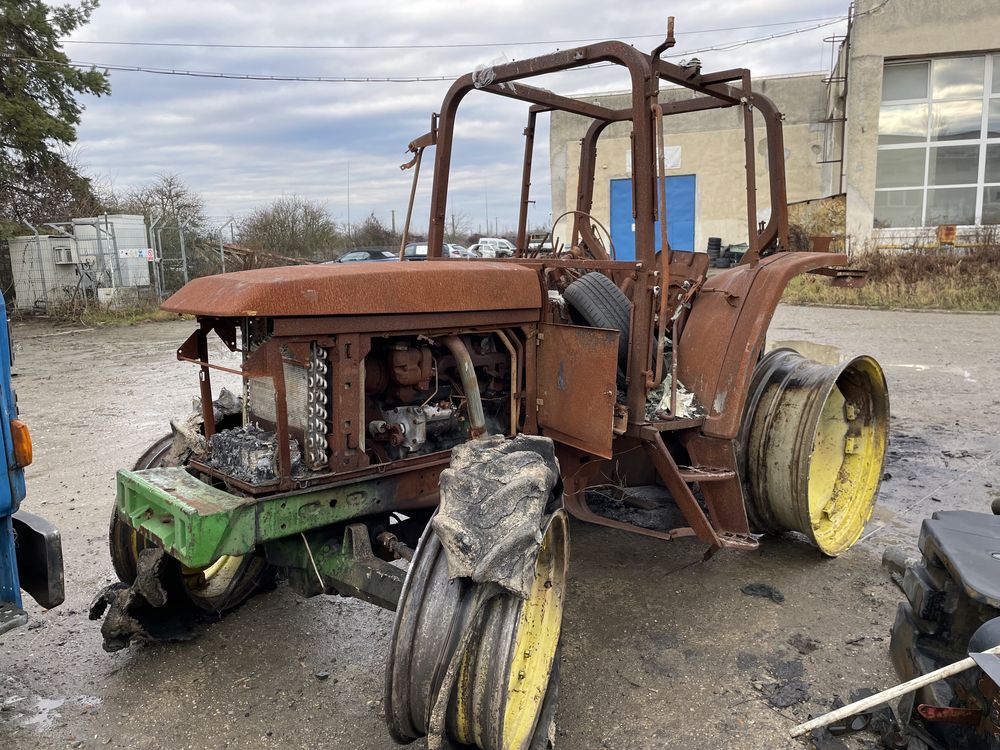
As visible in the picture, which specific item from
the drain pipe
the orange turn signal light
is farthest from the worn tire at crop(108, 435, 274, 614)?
the drain pipe

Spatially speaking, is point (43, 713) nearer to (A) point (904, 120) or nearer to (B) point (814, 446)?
(B) point (814, 446)

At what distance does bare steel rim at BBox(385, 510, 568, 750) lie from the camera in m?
2.16

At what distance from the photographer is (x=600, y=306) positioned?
3.30m

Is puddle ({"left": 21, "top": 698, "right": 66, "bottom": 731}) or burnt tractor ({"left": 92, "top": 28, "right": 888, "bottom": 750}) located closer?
burnt tractor ({"left": 92, "top": 28, "right": 888, "bottom": 750})

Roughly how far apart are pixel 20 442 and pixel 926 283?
A: 15044 mm

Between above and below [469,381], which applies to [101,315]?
below

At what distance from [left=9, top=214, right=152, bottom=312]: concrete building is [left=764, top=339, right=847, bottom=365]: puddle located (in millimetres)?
14778

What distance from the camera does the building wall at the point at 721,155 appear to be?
1852 cm

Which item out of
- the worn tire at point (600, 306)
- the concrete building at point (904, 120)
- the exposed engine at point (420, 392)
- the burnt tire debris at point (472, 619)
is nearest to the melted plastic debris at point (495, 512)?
the burnt tire debris at point (472, 619)

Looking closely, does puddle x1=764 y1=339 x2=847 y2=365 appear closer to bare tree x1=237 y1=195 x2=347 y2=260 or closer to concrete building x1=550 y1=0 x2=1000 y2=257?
concrete building x1=550 y1=0 x2=1000 y2=257

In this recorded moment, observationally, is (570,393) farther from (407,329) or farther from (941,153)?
(941,153)

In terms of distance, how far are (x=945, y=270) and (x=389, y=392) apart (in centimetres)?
1453

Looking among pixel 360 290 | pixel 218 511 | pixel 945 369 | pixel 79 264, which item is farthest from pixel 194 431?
pixel 79 264

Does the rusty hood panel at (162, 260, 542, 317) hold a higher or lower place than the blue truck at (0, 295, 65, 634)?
higher
